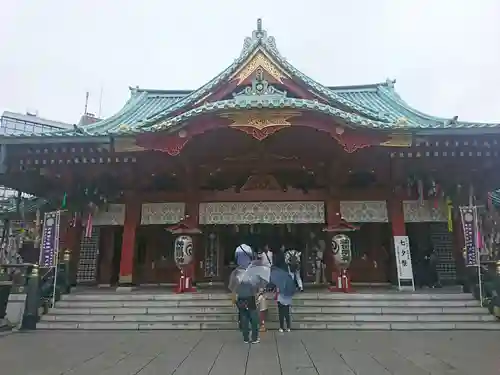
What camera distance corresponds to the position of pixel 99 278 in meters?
14.1

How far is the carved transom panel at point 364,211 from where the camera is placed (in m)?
12.0

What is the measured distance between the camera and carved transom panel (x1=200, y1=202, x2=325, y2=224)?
39.6 ft

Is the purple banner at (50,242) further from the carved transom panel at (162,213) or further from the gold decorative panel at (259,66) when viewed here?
the gold decorative panel at (259,66)

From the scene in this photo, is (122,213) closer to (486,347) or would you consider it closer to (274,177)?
(274,177)

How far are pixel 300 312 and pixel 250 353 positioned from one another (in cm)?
352

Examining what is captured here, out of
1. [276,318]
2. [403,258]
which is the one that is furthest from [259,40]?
[276,318]

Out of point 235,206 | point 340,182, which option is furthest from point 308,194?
point 235,206

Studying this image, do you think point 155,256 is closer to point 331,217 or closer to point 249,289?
point 331,217

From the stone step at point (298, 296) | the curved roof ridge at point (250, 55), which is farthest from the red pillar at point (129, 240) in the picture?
the curved roof ridge at point (250, 55)

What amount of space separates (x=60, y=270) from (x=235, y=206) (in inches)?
213

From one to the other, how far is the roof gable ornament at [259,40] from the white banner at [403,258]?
287 inches

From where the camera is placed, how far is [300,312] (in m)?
9.44

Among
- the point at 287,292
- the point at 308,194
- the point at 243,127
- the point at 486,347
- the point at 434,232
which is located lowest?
the point at 486,347

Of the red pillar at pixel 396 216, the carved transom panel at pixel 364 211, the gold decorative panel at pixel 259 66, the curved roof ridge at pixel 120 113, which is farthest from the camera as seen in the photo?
the curved roof ridge at pixel 120 113
